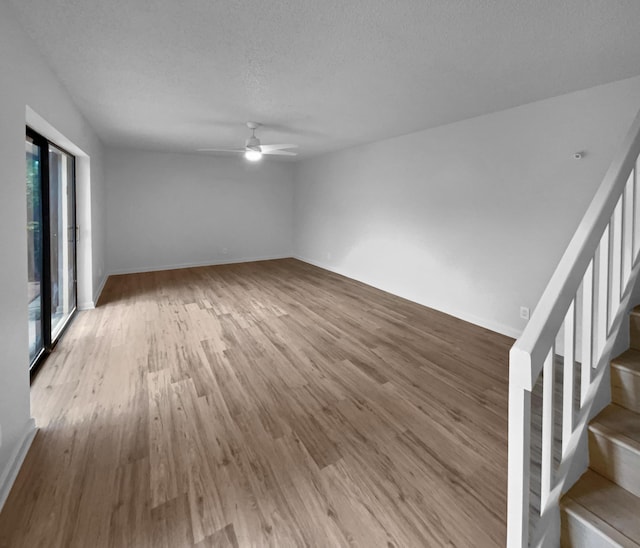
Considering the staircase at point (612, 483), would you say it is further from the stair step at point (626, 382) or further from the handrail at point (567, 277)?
the handrail at point (567, 277)

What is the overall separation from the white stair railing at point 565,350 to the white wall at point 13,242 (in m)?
2.25

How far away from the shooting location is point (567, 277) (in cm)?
113

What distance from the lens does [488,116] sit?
3.58 metres

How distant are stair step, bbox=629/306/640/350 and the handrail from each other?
0.63 metres

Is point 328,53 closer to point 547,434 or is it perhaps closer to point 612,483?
point 547,434

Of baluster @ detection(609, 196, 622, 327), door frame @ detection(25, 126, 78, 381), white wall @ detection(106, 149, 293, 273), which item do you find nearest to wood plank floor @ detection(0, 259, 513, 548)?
door frame @ detection(25, 126, 78, 381)

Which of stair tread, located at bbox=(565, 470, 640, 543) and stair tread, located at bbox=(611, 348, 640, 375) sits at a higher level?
stair tread, located at bbox=(611, 348, 640, 375)

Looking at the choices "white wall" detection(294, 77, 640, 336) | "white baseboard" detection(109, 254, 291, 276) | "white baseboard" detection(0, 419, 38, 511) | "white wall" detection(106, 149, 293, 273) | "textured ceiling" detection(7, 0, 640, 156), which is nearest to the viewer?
"white baseboard" detection(0, 419, 38, 511)

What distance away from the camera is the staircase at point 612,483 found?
3.58 ft

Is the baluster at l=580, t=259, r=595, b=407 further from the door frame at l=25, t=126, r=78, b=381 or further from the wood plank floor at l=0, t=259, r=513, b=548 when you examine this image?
the door frame at l=25, t=126, r=78, b=381

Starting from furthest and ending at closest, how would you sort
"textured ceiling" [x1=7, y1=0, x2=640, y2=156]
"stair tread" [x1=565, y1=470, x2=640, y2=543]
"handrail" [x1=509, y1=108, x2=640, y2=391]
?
"textured ceiling" [x1=7, y1=0, x2=640, y2=156], "stair tread" [x1=565, y1=470, x2=640, y2=543], "handrail" [x1=509, y1=108, x2=640, y2=391]

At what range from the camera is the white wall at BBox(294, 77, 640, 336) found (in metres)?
2.88

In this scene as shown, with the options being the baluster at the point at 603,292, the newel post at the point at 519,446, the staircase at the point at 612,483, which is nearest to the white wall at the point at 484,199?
the baluster at the point at 603,292

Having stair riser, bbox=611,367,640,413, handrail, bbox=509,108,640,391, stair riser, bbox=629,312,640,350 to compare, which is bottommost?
stair riser, bbox=611,367,640,413
